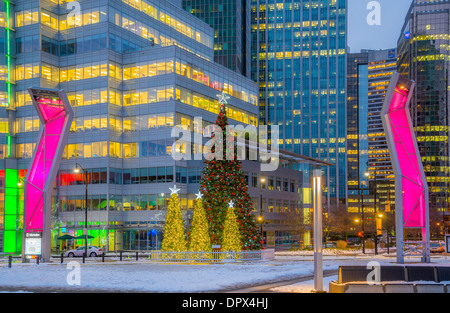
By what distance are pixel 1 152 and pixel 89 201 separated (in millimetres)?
13892

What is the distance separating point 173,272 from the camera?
3147 centimetres

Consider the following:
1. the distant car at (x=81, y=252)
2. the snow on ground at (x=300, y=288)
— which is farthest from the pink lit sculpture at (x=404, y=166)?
the distant car at (x=81, y=252)

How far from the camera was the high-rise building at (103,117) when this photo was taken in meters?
73.5

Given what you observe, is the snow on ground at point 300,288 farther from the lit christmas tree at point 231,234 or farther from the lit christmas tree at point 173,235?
the lit christmas tree at point 173,235

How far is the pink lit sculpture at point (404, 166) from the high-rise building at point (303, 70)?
150714 millimetres

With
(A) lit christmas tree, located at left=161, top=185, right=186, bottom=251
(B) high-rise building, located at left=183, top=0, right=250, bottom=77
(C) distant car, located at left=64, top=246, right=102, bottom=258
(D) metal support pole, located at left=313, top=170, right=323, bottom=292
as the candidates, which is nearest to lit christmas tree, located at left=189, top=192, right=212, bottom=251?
(A) lit christmas tree, located at left=161, top=185, right=186, bottom=251

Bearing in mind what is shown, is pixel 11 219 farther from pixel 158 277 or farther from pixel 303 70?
pixel 303 70

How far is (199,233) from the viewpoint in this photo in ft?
133

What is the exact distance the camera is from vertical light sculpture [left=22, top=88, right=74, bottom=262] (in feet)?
138

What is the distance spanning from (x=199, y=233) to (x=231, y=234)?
2.37m

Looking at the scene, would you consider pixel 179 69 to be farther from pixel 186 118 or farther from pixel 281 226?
pixel 281 226

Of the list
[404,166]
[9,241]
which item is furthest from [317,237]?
[9,241]

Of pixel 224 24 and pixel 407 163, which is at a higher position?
pixel 224 24

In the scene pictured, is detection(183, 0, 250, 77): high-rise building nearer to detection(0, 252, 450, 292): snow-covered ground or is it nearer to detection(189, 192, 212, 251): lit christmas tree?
detection(189, 192, 212, 251): lit christmas tree
